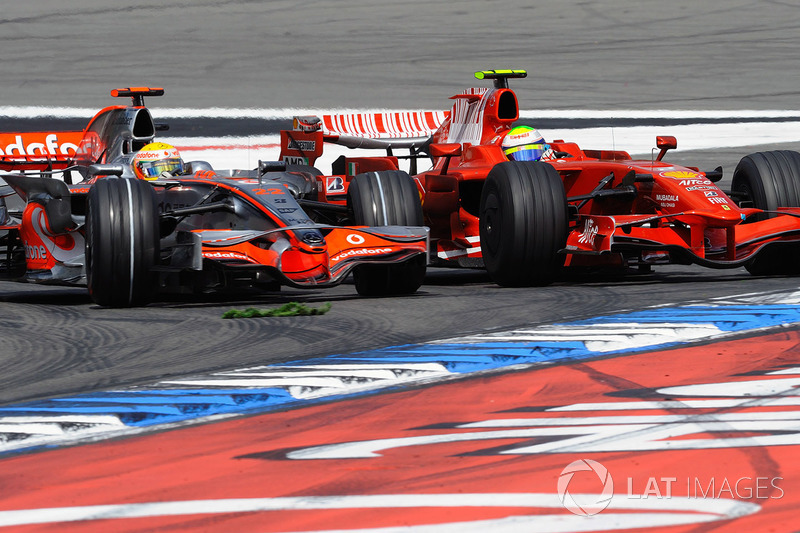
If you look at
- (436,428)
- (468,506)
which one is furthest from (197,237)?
(468,506)

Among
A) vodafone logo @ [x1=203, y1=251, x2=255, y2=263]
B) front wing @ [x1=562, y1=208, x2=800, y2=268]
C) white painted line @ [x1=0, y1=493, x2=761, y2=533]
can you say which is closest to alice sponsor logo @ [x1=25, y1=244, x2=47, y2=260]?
vodafone logo @ [x1=203, y1=251, x2=255, y2=263]

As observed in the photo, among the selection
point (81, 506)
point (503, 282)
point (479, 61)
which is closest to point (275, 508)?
point (81, 506)

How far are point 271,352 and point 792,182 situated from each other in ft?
19.0

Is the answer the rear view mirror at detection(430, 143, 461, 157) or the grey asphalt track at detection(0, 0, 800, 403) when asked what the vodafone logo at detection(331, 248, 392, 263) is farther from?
the rear view mirror at detection(430, 143, 461, 157)

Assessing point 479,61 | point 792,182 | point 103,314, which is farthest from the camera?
point 479,61

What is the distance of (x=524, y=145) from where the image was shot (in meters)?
12.2

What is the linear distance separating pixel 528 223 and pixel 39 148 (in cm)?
586

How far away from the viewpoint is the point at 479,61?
96.7ft

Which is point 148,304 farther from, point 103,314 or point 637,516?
point 637,516

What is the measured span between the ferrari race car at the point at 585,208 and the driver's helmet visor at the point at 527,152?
12 centimetres

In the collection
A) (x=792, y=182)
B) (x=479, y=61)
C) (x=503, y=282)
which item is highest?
(x=479, y=61)

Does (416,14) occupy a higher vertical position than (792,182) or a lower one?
higher

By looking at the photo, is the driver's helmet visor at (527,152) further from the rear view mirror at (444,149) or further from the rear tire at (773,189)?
the rear tire at (773,189)
